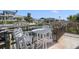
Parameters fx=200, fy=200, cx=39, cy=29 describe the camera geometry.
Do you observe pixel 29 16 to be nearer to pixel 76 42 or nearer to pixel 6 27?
pixel 6 27

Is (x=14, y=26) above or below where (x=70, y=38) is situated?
above

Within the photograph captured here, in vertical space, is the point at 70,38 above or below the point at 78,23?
below

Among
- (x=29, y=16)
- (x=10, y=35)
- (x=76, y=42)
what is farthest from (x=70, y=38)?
(x=10, y=35)

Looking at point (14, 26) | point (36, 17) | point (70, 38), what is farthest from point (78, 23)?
point (14, 26)

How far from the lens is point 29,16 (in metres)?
2.14

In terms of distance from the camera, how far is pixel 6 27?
2102mm
